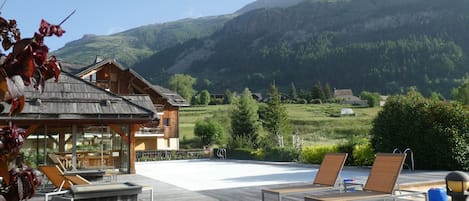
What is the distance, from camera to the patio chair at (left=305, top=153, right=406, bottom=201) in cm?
581

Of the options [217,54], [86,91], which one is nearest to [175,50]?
[217,54]

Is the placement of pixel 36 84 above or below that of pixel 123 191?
above

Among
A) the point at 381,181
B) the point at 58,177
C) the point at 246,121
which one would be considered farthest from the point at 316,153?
the point at 246,121

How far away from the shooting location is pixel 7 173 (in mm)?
1433

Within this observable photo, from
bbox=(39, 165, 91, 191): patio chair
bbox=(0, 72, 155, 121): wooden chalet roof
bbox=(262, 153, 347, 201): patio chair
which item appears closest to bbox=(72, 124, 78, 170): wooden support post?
bbox=(0, 72, 155, 121): wooden chalet roof

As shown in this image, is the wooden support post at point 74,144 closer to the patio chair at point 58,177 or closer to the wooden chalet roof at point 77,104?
the wooden chalet roof at point 77,104

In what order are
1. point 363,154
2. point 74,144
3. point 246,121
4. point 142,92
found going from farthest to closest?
point 246,121, point 142,92, point 363,154, point 74,144

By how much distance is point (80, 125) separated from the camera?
15133 millimetres

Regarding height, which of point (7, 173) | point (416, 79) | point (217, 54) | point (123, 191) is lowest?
point (123, 191)

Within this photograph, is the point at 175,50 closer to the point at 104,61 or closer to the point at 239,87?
the point at 239,87

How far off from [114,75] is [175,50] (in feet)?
420

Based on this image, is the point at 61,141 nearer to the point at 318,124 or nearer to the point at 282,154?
the point at 282,154

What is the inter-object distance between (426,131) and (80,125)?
1142 centimetres

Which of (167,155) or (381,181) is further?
(167,155)
